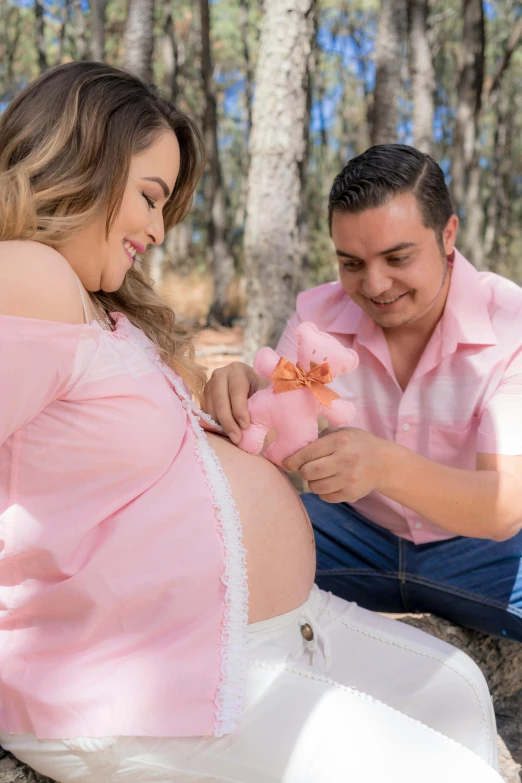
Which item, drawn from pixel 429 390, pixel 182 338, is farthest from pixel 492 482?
pixel 182 338

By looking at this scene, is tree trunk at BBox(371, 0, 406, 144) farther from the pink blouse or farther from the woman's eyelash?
the pink blouse

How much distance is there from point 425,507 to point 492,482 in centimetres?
23

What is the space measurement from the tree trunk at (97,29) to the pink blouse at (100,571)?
9.97 m

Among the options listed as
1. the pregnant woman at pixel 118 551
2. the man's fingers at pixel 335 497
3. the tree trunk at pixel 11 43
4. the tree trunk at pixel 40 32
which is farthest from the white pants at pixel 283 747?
the tree trunk at pixel 11 43

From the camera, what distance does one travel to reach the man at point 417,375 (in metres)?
2.73

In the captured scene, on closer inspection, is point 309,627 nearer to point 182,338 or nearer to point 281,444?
point 281,444

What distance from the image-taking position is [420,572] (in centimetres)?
286

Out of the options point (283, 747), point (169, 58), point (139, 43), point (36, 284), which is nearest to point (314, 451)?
point (283, 747)

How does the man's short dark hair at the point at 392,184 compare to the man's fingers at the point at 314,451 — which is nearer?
the man's fingers at the point at 314,451

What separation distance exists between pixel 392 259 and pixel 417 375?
1.43 feet

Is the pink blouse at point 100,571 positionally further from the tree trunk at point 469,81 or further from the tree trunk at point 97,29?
the tree trunk at point 469,81

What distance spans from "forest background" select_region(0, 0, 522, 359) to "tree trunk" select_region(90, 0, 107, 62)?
0.02 m

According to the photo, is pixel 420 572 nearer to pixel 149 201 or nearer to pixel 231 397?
pixel 231 397

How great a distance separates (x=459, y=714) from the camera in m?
2.09
